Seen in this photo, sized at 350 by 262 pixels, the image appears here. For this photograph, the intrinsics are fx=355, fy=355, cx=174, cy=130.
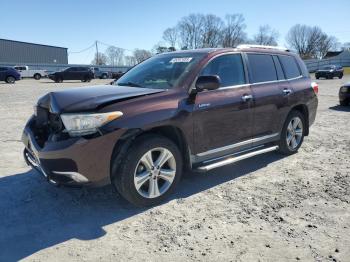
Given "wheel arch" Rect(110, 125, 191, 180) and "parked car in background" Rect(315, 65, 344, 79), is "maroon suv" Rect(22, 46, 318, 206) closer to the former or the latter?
"wheel arch" Rect(110, 125, 191, 180)

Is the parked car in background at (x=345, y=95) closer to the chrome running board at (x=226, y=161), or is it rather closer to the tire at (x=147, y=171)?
the chrome running board at (x=226, y=161)

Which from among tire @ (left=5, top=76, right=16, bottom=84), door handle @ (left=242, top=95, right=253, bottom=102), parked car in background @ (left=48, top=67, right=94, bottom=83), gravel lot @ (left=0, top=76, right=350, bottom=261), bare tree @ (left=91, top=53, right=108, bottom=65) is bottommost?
gravel lot @ (left=0, top=76, right=350, bottom=261)

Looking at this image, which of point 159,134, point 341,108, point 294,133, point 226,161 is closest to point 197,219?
point 159,134

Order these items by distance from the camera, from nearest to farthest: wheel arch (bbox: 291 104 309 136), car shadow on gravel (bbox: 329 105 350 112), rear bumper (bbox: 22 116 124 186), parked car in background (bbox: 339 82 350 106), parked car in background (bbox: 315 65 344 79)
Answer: rear bumper (bbox: 22 116 124 186), wheel arch (bbox: 291 104 309 136), car shadow on gravel (bbox: 329 105 350 112), parked car in background (bbox: 339 82 350 106), parked car in background (bbox: 315 65 344 79)

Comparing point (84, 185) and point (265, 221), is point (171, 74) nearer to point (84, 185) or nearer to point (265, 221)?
point (84, 185)

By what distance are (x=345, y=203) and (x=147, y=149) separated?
2.46m

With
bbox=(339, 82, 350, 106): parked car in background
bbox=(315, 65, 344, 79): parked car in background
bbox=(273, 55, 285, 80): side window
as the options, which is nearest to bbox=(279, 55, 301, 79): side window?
bbox=(273, 55, 285, 80): side window

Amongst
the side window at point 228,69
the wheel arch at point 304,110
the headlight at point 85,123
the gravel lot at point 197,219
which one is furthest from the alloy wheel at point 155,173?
the wheel arch at point 304,110

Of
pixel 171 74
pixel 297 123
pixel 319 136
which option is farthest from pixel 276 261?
pixel 319 136

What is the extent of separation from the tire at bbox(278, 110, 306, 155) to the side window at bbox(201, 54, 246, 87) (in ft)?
4.70

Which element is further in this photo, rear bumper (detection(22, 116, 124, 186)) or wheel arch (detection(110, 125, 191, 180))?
wheel arch (detection(110, 125, 191, 180))

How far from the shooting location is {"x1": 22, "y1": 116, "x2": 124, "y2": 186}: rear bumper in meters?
3.56

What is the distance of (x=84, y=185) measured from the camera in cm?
366

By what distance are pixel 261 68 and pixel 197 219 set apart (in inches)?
112
